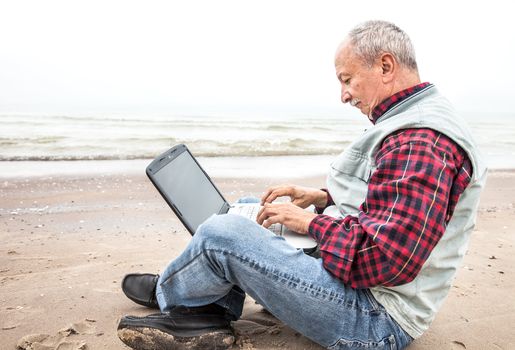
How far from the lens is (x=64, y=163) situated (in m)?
10.2

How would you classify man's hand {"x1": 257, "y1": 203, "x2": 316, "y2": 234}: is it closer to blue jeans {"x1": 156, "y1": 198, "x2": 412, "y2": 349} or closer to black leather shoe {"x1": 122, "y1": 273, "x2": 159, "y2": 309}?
blue jeans {"x1": 156, "y1": 198, "x2": 412, "y2": 349}

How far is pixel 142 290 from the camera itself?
2752 millimetres

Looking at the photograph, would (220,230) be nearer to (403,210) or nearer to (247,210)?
(403,210)

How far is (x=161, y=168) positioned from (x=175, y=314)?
0.80 m

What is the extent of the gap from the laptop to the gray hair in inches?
35.2

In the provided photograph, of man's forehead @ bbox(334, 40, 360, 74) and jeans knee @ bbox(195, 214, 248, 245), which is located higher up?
man's forehead @ bbox(334, 40, 360, 74)

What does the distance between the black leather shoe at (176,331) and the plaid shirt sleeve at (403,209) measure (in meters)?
0.72

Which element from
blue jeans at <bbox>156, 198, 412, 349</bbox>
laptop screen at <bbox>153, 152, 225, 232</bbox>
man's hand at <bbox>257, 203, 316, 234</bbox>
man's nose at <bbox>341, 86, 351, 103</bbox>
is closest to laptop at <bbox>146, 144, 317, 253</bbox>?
laptop screen at <bbox>153, 152, 225, 232</bbox>

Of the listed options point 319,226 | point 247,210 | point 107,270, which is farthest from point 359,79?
point 107,270

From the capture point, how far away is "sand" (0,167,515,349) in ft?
8.18

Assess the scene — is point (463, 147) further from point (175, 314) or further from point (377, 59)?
point (175, 314)

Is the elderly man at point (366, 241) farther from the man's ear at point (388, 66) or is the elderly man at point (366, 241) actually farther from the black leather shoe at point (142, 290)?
the black leather shoe at point (142, 290)

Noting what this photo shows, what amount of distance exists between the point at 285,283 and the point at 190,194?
1055 millimetres

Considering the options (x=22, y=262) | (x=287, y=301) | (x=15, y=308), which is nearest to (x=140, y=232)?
(x=22, y=262)
